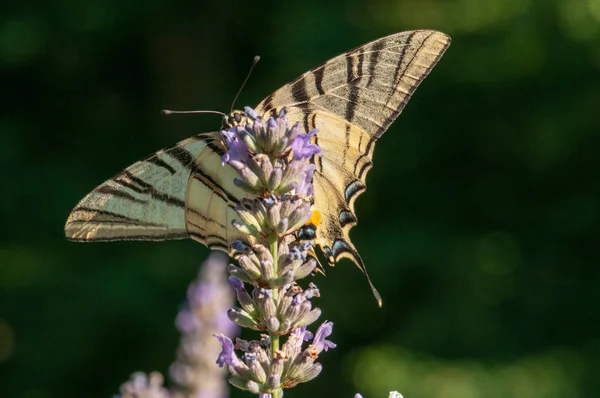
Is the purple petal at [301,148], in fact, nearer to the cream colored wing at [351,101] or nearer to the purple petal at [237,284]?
the purple petal at [237,284]

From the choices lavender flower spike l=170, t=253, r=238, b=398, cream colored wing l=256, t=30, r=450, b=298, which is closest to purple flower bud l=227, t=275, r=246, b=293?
cream colored wing l=256, t=30, r=450, b=298

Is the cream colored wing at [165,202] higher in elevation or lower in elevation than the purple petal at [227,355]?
higher

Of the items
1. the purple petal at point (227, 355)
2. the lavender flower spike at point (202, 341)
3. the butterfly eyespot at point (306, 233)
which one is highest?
the butterfly eyespot at point (306, 233)

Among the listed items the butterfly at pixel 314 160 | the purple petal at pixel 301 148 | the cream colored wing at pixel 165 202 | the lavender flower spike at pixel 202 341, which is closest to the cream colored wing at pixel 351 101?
the butterfly at pixel 314 160

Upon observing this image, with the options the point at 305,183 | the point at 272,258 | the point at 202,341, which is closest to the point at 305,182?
the point at 305,183

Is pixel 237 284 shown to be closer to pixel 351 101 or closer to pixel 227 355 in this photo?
pixel 227 355

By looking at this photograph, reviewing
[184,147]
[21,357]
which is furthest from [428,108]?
[184,147]

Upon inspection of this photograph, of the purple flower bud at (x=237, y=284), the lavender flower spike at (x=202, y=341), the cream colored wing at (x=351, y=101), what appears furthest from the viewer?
the lavender flower spike at (x=202, y=341)

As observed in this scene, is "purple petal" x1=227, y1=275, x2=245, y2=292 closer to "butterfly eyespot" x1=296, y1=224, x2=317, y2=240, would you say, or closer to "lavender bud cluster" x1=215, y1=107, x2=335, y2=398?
"lavender bud cluster" x1=215, y1=107, x2=335, y2=398
